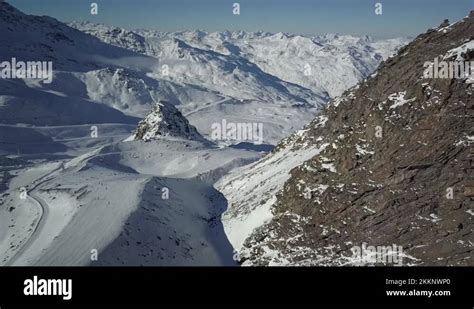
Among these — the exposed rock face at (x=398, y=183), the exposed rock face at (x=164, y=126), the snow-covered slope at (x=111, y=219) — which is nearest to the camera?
the exposed rock face at (x=398, y=183)

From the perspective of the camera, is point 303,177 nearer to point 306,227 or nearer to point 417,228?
point 306,227

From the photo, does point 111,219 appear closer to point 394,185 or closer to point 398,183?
point 394,185

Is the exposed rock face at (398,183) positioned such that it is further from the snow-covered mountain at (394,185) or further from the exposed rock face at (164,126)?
the exposed rock face at (164,126)

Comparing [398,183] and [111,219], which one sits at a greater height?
[398,183]

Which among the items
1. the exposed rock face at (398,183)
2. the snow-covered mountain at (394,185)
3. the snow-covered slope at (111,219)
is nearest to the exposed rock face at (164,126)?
the snow-covered slope at (111,219)

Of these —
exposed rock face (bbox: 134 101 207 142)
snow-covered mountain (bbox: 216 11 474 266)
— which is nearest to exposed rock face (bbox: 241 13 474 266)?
snow-covered mountain (bbox: 216 11 474 266)

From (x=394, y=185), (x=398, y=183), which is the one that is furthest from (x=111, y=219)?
(x=398, y=183)
